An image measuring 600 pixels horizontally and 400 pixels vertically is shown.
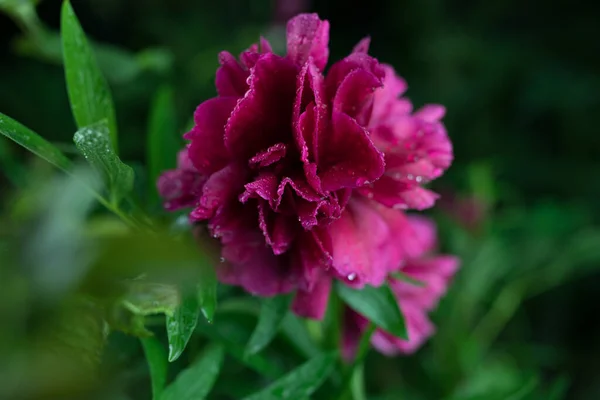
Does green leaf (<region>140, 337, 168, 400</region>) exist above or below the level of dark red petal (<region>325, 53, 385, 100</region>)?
below

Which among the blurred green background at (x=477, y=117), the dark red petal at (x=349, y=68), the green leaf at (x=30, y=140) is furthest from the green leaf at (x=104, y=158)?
the blurred green background at (x=477, y=117)

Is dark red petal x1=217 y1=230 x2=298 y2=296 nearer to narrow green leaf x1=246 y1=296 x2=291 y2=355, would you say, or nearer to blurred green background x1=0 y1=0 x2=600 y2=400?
narrow green leaf x1=246 y1=296 x2=291 y2=355

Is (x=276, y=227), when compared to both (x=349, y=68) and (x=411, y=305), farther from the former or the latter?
(x=411, y=305)

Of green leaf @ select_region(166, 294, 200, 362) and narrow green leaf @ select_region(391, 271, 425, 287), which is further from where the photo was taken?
narrow green leaf @ select_region(391, 271, 425, 287)

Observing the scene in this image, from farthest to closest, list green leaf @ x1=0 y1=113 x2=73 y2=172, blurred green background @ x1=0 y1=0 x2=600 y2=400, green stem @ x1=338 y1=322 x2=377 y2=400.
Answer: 1. blurred green background @ x1=0 y1=0 x2=600 y2=400
2. green stem @ x1=338 y1=322 x2=377 y2=400
3. green leaf @ x1=0 y1=113 x2=73 y2=172

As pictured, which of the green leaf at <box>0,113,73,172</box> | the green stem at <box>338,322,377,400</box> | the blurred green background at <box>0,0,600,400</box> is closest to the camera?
the green leaf at <box>0,113,73,172</box>

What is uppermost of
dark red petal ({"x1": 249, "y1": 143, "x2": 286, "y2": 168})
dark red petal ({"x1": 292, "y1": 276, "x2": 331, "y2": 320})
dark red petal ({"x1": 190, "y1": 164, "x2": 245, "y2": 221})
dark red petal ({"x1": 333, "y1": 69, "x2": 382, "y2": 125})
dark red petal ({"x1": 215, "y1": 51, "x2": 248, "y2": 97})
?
dark red petal ({"x1": 215, "y1": 51, "x2": 248, "y2": 97})

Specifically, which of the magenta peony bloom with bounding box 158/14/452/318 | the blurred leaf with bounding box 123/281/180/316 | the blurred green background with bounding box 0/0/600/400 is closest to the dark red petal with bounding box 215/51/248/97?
the magenta peony bloom with bounding box 158/14/452/318

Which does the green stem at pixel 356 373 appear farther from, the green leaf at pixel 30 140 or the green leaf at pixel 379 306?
the green leaf at pixel 30 140
